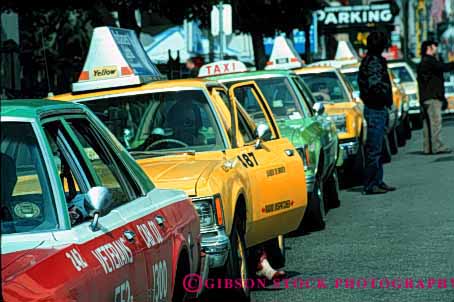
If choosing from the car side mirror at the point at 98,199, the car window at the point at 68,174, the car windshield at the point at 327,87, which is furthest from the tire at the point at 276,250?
the car windshield at the point at 327,87

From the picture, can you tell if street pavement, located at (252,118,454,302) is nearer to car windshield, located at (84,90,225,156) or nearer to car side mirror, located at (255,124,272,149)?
car side mirror, located at (255,124,272,149)

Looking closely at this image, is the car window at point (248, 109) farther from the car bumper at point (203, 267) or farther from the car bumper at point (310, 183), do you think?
the car bumper at point (203, 267)

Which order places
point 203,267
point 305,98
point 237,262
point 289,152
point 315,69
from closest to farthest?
1. point 203,267
2. point 237,262
3. point 289,152
4. point 305,98
5. point 315,69

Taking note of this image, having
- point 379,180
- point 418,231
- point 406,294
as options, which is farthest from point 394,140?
point 406,294

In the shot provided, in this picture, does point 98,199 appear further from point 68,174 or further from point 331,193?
point 331,193

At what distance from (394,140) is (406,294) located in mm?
14953

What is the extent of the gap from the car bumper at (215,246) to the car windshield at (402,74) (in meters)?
23.7

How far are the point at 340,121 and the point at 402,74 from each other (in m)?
14.3

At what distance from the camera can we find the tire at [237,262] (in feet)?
27.2

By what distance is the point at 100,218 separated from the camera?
5.47m

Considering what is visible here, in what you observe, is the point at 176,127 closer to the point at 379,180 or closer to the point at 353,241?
the point at 353,241

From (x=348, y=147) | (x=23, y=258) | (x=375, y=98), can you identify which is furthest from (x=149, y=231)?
(x=348, y=147)

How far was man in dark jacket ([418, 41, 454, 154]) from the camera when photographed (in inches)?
822

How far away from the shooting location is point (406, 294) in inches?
344
